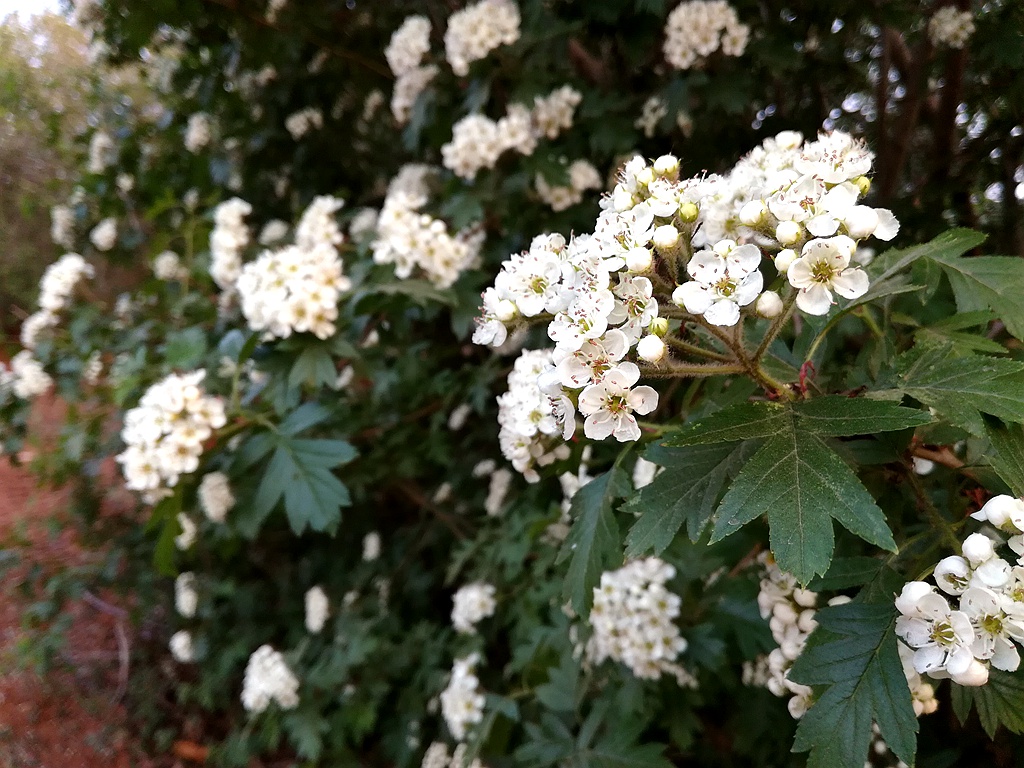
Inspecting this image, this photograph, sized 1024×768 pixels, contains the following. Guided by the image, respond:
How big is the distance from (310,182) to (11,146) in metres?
2.70

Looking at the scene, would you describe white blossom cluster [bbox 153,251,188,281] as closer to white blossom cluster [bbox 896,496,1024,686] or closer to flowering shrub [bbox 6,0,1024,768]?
flowering shrub [bbox 6,0,1024,768]

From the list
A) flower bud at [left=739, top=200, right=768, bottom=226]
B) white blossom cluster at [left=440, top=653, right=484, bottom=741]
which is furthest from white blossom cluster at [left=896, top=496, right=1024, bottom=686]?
white blossom cluster at [left=440, top=653, right=484, bottom=741]

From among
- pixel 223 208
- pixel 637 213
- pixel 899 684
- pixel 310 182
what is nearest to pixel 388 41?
pixel 310 182

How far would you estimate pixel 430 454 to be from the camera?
109 inches

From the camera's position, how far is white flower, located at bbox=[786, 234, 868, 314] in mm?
803

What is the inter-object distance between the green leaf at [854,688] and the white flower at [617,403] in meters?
0.36

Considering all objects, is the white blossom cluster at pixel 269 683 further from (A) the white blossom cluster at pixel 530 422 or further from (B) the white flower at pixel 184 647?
(A) the white blossom cluster at pixel 530 422

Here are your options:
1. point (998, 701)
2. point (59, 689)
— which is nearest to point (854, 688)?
point (998, 701)

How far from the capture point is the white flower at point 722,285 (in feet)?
2.64

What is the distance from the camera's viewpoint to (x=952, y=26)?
6.54 feet

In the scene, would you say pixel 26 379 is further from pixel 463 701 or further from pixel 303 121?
pixel 463 701

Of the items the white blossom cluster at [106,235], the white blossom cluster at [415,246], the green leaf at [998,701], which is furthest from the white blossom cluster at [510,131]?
the white blossom cluster at [106,235]

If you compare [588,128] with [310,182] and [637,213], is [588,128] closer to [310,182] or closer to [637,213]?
[637,213]

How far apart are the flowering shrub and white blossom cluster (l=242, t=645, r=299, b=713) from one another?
1 centimetres
